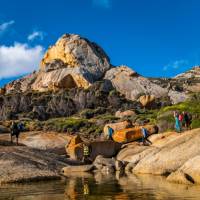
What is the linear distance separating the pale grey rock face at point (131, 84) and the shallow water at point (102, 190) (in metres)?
81.1

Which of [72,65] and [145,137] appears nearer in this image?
[145,137]

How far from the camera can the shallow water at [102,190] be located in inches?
681

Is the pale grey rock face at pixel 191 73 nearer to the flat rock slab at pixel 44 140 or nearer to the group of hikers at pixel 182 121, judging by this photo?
the flat rock slab at pixel 44 140

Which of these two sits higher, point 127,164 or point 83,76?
point 83,76

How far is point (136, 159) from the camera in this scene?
3272 cm

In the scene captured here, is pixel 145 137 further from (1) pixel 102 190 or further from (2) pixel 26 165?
(1) pixel 102 190

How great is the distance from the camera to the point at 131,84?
360 ft

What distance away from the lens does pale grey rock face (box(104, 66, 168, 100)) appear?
106m

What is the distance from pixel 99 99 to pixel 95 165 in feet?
221

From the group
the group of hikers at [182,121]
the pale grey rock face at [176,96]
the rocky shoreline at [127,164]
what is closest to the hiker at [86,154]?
the rocky shoreline at [127,164]

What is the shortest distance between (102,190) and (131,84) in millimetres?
90709

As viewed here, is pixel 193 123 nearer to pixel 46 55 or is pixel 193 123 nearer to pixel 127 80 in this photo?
pixel 127 80

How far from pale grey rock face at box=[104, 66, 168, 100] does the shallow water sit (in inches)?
3193

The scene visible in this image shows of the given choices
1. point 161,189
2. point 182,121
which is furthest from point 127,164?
point 161,189
